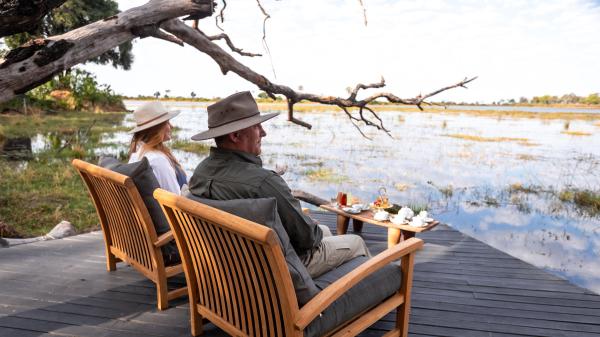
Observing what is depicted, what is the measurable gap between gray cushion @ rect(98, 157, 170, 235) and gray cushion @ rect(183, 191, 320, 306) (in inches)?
36.5

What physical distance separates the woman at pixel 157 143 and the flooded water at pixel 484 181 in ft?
18.0

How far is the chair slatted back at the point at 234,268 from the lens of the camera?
146 cm

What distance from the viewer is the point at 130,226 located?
2699mm

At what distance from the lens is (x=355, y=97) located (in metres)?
4.73

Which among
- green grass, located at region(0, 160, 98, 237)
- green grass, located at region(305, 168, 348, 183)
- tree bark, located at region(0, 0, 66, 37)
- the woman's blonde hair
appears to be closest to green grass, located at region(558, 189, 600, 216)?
green grass, located at region(305, 168, 348, 183)

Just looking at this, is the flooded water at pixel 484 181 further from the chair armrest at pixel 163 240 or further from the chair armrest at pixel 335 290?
the chair armrest at pixel 163 240

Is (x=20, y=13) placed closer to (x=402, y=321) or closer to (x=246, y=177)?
(x=246, y=177)

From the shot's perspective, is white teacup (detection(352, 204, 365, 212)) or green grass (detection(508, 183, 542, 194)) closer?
white teacup (detection(352, 204, 365, 212))

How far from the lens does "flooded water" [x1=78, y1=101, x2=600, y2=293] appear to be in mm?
6789

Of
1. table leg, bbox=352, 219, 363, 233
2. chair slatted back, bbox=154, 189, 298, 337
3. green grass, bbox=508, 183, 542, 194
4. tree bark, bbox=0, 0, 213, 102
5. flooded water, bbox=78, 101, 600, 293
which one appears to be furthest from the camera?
green grass, bbox=508, 183, 542, 194

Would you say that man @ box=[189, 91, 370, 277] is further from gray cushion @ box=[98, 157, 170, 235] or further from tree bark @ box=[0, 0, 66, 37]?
tree bark @ box=[0, 0, 66, 37]

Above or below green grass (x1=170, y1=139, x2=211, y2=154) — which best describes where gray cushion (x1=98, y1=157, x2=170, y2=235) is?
above

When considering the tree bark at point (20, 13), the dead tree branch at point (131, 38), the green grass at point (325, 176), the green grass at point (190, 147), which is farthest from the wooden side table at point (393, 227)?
the green grass at point (190, 147)

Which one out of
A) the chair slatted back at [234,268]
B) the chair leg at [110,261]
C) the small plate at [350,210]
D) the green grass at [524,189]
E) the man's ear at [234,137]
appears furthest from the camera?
the green grass at [524,189]
